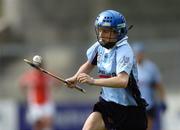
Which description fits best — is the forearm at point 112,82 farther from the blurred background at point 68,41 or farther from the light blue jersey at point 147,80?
the blurred background at point 68,41

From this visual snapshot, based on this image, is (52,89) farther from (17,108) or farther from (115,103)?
(115,103)

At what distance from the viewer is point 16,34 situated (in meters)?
26.3

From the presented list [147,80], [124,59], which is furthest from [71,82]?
[147,80]

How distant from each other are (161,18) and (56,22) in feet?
10.2

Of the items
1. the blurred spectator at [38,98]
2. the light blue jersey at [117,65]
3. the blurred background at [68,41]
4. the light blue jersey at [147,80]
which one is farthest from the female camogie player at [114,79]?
the blurred background at [68,41]

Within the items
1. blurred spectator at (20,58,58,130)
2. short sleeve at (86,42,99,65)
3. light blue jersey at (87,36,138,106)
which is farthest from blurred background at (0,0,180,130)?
light blue jersey at (87,36,138,106)

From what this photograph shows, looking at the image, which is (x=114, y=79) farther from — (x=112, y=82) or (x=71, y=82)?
(x=71, y=82)

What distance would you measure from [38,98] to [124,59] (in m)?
8.91

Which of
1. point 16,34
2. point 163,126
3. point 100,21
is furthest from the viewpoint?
point 16,34

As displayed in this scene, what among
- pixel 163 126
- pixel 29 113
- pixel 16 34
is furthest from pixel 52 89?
pixel 16 34

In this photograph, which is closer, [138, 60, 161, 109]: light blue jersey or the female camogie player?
the female camogie player

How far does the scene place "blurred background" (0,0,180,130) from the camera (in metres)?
18.4

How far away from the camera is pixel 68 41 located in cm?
2541

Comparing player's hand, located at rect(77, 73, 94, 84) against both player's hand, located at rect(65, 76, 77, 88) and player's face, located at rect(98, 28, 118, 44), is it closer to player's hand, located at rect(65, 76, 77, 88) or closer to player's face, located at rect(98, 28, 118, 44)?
player's hand, located at rect(65, 76, 77, 88)
